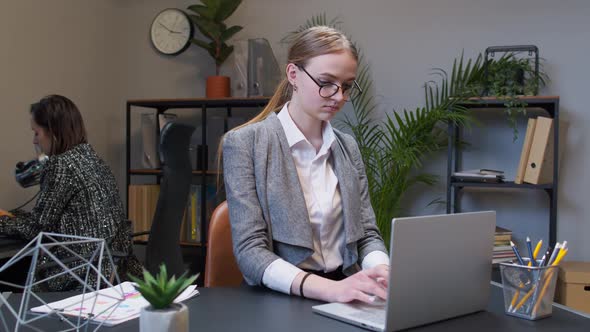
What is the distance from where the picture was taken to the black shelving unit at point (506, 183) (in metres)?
3.00

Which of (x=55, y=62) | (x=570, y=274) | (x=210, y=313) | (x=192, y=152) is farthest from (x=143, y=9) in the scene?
(x=210, y=313)

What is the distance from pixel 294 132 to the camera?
61.5 inches

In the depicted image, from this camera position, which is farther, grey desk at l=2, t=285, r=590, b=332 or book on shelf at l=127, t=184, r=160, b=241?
book on shelf at l=127, t=184, r=160, b=241

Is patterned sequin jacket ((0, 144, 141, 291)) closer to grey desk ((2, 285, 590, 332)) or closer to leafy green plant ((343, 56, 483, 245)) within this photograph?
grey desk ((2, 285, 590, 332))

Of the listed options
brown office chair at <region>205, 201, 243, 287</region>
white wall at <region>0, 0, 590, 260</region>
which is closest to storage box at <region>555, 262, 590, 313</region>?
white wall at <region>0, 0, 590, 260</region>

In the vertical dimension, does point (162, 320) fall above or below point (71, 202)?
above

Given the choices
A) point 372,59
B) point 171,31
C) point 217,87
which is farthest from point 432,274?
point 171,31

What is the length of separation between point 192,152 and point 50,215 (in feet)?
4.49

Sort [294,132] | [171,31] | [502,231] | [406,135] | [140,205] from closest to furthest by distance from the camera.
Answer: [294,132], [502,231], [406,135], [140,205], [171,31]

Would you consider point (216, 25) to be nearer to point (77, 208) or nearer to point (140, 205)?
point (140, 205)

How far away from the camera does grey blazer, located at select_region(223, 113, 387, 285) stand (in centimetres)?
140

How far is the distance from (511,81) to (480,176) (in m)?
0.52

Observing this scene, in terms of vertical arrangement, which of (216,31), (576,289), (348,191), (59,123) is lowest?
(576,289)

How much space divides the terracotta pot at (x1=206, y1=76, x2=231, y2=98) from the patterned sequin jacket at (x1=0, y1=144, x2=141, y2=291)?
4.30 feet
